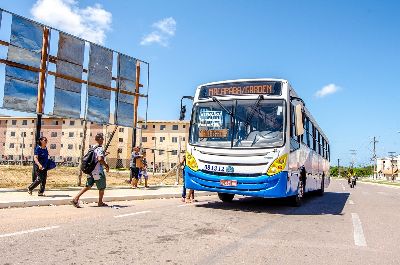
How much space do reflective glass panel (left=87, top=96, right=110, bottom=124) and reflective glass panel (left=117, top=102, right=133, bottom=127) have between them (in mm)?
896

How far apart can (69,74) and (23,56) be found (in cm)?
214

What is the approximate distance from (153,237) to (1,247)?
207 cm

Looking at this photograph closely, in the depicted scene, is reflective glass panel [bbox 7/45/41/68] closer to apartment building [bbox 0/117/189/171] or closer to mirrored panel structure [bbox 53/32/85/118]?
mirrored panel structure [bbox 53/32/85/118]

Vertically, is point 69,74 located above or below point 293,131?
above

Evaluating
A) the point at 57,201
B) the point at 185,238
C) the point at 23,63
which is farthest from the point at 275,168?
the point at 23,63

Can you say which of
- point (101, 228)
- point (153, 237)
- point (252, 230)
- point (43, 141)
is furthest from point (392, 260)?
point (43, 141)

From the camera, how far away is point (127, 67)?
18.5 meters

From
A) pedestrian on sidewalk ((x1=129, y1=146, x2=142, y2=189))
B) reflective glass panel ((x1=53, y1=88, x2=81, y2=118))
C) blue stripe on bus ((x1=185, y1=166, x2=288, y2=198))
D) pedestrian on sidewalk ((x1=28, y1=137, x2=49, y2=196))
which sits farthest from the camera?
pedestrian on sidewalk ((x1=129, y1=146, x2=142, y2=189))

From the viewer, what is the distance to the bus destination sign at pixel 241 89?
1027 centimetres

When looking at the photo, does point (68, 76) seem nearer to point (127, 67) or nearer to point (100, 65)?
point (100, 65)

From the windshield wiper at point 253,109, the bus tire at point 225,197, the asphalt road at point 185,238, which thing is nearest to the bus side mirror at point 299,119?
the windshield wiper at point 253,109

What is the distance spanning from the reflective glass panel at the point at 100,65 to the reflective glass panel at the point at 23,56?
2.77m

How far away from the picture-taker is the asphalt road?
464cm

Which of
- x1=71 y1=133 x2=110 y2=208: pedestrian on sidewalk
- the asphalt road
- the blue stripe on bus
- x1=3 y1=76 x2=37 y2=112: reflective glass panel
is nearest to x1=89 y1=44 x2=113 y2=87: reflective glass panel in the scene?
x1=3 y1=76 x2=37 y2=112: reflective glass panel
